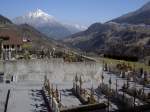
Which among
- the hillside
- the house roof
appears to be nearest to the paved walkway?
the house roof

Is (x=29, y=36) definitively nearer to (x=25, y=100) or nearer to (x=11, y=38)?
(x=11, y=38)

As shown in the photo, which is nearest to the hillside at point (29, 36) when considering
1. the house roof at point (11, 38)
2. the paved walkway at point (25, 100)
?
the house roof at point (11, 38)

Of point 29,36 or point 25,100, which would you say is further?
point 29,36

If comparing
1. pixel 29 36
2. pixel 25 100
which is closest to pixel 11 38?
pixel 25 100

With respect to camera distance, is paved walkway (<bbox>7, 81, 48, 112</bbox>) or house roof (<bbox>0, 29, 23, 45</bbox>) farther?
house roof (<bbox>0, 29, 23, 45</bbox>)

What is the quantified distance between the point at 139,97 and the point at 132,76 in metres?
8.92

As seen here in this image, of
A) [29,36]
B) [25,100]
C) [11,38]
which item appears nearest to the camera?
[25,100]

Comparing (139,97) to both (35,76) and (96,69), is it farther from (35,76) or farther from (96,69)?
(35,76)

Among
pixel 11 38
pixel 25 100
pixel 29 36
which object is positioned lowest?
pixel 25 100

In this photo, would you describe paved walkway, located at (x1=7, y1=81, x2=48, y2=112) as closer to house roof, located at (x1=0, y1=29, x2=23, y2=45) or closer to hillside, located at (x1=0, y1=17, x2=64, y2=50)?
house roof, located at (x1=0, y1=29, x2=23, y2=45)

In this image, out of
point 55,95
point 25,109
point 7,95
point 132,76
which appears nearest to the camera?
point 25,109

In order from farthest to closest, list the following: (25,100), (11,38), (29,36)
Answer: (29,36) < (11,38) < (25,100)

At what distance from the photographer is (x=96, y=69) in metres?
32.9

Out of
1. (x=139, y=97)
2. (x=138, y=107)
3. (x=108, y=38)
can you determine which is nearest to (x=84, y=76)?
(x=139, y=97)
